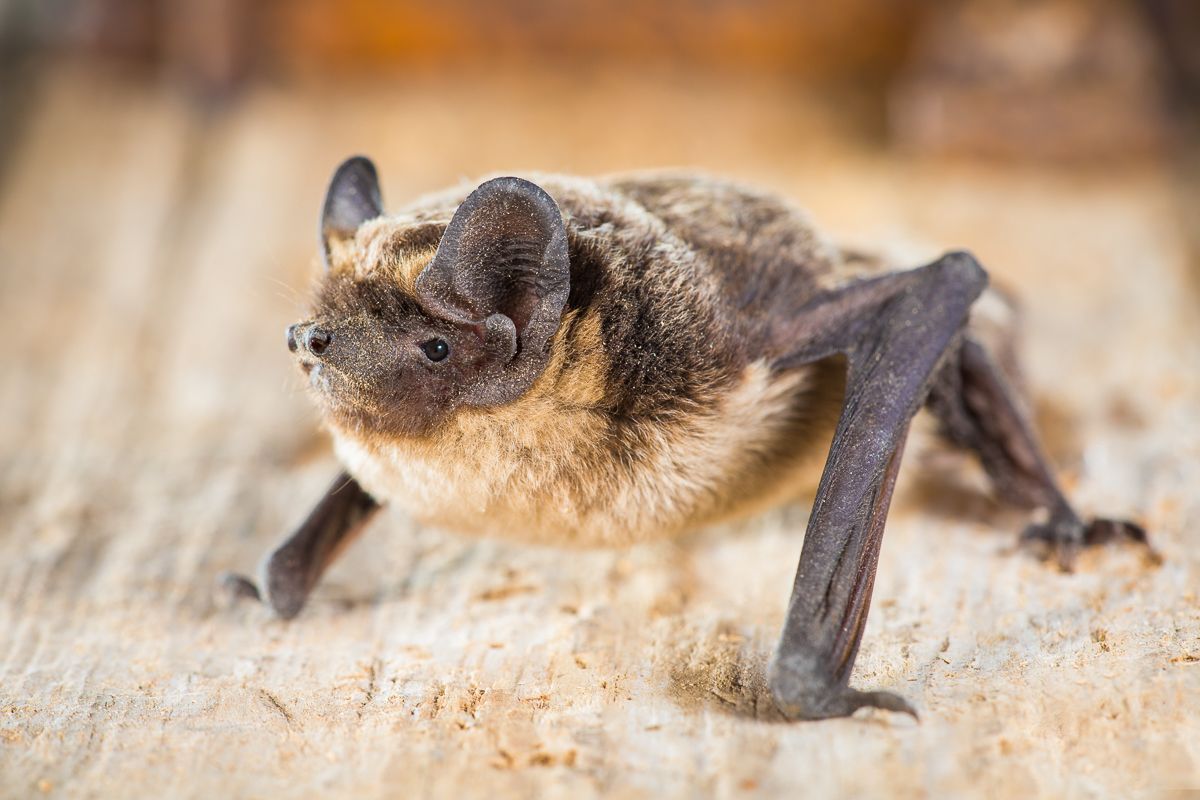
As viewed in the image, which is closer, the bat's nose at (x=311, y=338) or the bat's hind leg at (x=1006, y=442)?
the bat's nose at (x=311, y=338)

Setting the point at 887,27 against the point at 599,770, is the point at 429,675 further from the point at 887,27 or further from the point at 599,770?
the point at 887,27

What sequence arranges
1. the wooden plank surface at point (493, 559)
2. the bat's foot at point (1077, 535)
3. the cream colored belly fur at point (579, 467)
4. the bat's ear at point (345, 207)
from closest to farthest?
the wooden plank surface at point (493, 559)
the cream colored belly fur at point (579, 467)
the bat's ear at point (345, 207)
the bat's foot at point (1077, 535)

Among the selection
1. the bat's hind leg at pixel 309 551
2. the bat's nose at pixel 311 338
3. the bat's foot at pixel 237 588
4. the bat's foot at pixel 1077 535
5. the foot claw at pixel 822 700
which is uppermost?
the bat's nose at pixel 311 338

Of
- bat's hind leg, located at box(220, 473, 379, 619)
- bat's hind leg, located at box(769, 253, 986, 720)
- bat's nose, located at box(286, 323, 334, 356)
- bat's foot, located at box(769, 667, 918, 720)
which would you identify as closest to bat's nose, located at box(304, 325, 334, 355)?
bat's nose, located at box(286, 323, 334, 356)

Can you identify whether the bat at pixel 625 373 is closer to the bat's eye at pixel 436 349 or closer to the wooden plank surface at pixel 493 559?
the bat's eye at pixel 436 349

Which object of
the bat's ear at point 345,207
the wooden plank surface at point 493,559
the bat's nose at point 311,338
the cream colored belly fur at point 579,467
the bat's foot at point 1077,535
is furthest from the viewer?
the bat's foot at point 1077,535

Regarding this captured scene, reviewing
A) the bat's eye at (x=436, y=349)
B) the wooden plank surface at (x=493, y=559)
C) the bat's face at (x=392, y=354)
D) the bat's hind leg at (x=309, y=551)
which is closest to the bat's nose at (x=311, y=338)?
the bat's face at (x=392, y=354)
